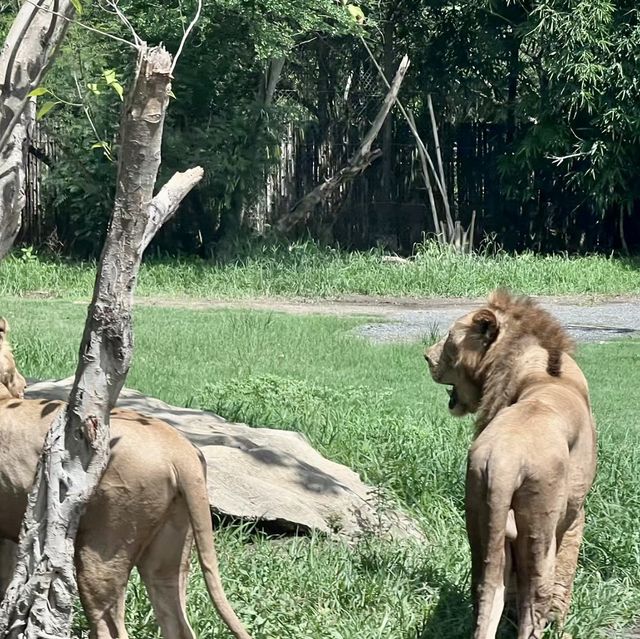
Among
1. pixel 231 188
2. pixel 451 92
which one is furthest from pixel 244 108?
pixel 451 92

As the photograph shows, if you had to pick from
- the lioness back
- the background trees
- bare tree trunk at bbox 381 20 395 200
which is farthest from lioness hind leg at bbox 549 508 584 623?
bare tree trunk at bbox 381 20 395 200

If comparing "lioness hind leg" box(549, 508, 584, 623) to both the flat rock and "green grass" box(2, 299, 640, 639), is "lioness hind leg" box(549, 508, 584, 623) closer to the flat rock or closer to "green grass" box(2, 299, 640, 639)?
"green grass" box(2, 299, 640, 639)

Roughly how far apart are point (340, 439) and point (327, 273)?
981 cm

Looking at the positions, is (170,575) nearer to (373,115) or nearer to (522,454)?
(522,454)

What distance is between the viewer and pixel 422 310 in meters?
15.6

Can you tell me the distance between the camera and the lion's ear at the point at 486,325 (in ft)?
16.7

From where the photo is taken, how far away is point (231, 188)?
1834 cm

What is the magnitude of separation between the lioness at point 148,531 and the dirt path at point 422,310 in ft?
28.6

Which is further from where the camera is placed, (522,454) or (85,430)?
(522,454)

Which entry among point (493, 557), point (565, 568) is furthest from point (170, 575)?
point (565, 568)

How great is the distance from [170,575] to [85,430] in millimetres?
624

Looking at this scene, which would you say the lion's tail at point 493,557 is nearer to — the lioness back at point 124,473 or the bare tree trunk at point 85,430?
the lioness back at point 124,473

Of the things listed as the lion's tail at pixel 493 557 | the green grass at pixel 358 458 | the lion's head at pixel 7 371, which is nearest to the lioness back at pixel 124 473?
the lion's head at pixel 7 371

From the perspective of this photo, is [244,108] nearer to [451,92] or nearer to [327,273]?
[327,273]
